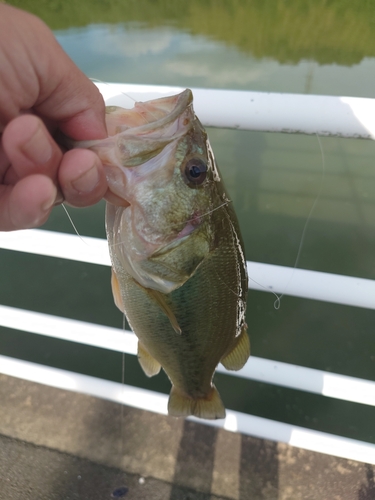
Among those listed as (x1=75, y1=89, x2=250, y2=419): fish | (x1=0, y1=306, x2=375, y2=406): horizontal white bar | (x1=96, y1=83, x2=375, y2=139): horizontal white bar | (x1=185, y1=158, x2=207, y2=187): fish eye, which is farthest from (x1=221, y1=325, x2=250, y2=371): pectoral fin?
(x1=96, y1=83, x2=375, y2=139): horizontal white bar

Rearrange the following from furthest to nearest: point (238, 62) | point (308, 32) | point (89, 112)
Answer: point (308, 32) → point (238, 62) → point (89, 112)

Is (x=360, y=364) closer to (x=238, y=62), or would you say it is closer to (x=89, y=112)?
(x=89, y=112)

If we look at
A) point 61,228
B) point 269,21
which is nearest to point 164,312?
point 61,228

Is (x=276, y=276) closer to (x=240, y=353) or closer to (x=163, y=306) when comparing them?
(x=240, y=353)

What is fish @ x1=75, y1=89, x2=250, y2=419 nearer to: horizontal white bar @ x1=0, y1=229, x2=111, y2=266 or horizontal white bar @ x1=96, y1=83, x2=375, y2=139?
horizontal white bar @ x1=96, y1=83, x2=375, y2=139

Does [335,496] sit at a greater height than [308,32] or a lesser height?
lesser

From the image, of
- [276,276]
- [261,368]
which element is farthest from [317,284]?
[261,368]

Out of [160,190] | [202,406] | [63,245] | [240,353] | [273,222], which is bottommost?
[273,222]
